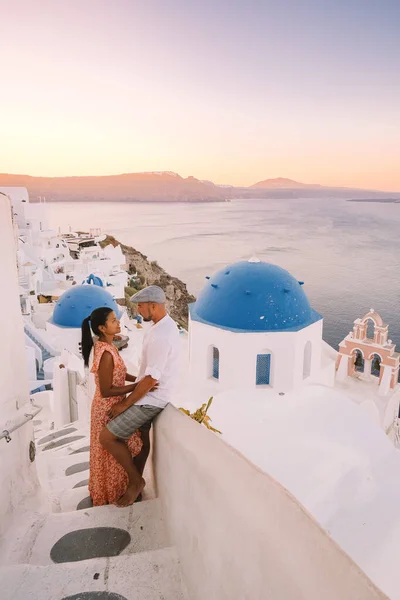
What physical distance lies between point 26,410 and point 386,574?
2933 mm

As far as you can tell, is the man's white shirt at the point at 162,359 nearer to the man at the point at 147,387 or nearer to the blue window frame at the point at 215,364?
the man at the point at 147,387

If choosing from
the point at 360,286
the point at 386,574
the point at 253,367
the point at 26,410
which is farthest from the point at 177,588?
the point at 360,286

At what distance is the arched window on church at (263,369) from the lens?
8.21m

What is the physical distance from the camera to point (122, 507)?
2904mm

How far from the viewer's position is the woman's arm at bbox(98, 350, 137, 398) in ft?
9.22

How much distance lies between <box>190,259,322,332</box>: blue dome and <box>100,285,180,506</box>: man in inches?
201

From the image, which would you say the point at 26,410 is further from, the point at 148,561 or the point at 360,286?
the point at 360,286

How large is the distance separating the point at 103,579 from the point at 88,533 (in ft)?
1.64

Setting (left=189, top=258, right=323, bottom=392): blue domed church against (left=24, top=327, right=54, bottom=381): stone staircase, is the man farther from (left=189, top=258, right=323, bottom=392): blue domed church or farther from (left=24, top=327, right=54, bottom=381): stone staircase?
(left=24, top=327, right=54, bottom=381): stone staircase

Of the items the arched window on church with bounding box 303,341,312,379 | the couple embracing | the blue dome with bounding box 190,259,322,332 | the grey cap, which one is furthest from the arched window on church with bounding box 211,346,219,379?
the grey cap

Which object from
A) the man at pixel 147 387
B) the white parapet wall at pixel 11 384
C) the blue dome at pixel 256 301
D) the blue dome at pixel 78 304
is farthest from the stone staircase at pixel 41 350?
the man at pixel 147 387

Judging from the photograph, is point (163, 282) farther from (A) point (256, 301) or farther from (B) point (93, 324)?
(B) point (93, 324)

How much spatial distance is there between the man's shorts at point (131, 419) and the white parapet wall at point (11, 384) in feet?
1.97

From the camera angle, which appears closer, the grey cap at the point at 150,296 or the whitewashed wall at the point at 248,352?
the grey cap at the point at 150,296
